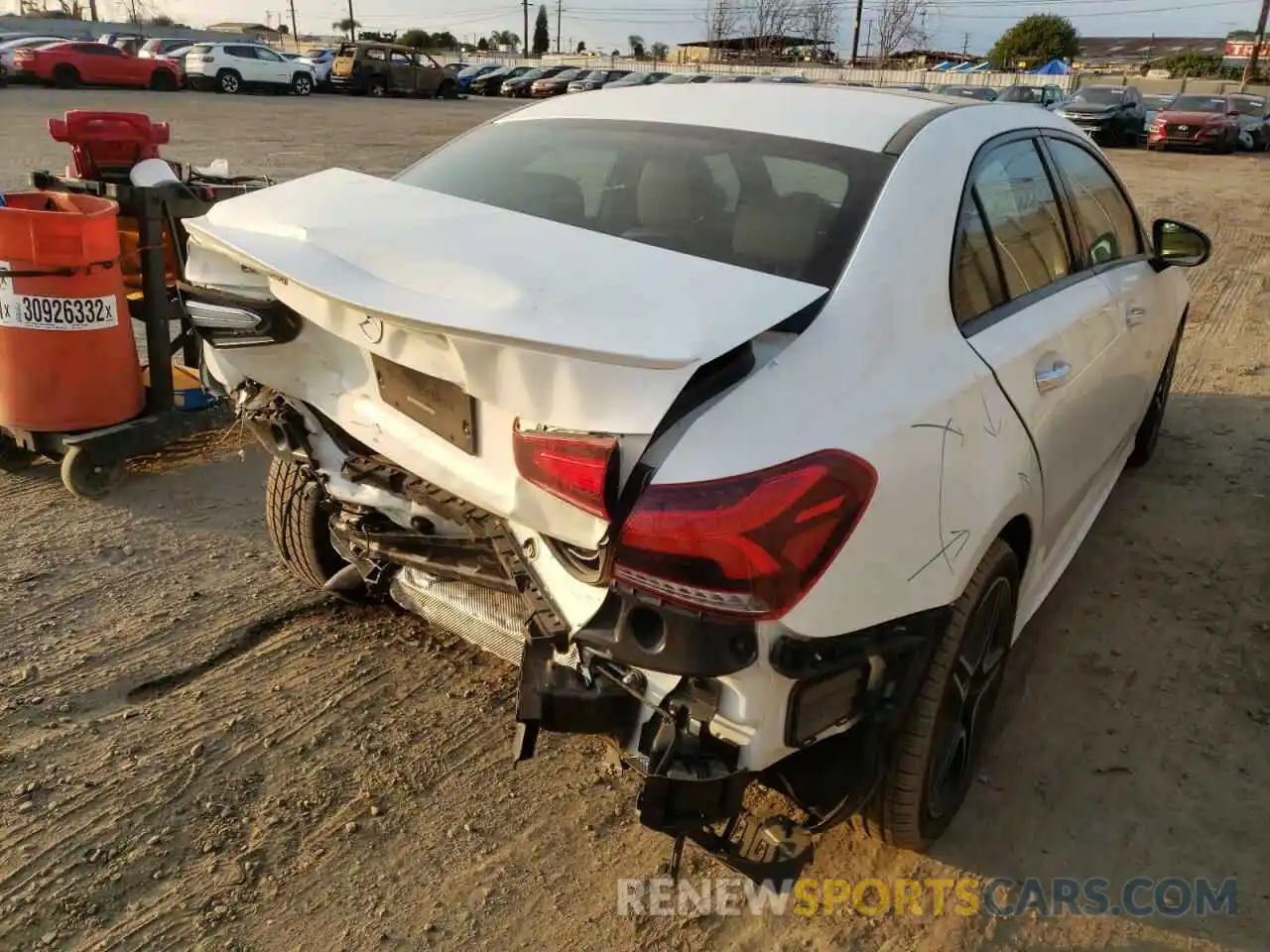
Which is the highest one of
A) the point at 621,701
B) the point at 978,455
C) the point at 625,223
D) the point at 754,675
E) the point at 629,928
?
the point at 625,223

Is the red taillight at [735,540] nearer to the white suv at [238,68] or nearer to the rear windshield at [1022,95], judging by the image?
the rear windshield at [1022,95]

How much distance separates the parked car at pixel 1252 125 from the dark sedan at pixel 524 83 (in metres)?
26.4

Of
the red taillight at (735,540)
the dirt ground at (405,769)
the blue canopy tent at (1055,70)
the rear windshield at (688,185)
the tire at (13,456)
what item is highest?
the blue canopy tent at (1055,70)

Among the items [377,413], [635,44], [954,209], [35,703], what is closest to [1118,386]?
[954,209]

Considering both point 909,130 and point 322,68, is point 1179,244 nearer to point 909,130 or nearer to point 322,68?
point 909,130

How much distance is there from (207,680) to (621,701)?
1693 mm

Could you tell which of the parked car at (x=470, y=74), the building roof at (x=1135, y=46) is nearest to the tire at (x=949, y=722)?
the parked car at (x=470, y=74)

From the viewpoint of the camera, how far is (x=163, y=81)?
3080cm

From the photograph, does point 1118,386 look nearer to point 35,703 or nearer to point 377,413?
point 377,413

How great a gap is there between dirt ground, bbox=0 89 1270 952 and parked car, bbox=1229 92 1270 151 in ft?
86.6

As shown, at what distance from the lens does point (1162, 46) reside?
10050 cm

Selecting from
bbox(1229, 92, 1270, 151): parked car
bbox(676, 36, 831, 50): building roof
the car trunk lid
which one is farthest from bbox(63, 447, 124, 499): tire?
bbox(676, 36, 831, 50): building roof

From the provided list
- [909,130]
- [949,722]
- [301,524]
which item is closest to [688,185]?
[909,130]

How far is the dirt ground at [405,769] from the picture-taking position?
232 centimetres
